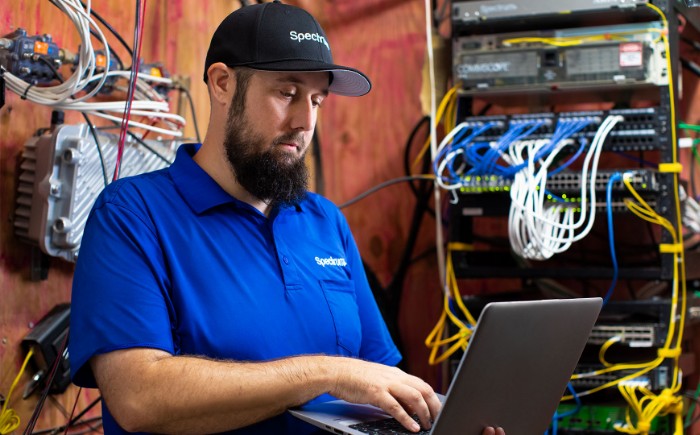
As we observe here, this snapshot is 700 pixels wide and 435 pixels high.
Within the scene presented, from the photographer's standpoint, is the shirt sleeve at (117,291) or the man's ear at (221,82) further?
the man's ear at (221,82)

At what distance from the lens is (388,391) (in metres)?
1.32

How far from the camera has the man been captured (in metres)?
1.32

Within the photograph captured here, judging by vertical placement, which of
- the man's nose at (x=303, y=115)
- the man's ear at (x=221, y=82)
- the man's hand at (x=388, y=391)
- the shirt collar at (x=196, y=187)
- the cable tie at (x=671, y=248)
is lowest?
the man's hand at (x=388, y=391)

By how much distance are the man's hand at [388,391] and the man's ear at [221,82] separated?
55cm

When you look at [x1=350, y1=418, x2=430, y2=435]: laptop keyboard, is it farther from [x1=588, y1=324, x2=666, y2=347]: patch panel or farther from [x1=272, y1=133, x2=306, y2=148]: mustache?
[x1=588, y1=324, x2=666, y2=347]: patch panel

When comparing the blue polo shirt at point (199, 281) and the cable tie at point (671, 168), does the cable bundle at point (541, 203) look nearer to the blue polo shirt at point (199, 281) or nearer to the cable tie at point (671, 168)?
the cable tie at point (671, 168)

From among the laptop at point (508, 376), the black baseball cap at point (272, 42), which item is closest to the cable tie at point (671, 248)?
the laptop at point (508, 376)

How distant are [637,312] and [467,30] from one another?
910 mm

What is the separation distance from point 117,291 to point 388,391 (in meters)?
0.46

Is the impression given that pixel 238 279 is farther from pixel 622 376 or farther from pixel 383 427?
pixel 622 376

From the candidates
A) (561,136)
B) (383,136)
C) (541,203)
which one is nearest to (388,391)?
Result: (541,203)

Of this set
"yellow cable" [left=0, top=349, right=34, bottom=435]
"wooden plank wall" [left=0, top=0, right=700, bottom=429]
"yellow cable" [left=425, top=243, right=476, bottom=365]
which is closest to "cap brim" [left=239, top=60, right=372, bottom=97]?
"yellow cable" [left=425, top=243, right=476, bottom=365]

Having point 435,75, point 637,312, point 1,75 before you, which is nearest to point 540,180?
point 637,312

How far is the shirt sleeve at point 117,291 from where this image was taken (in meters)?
1.33
